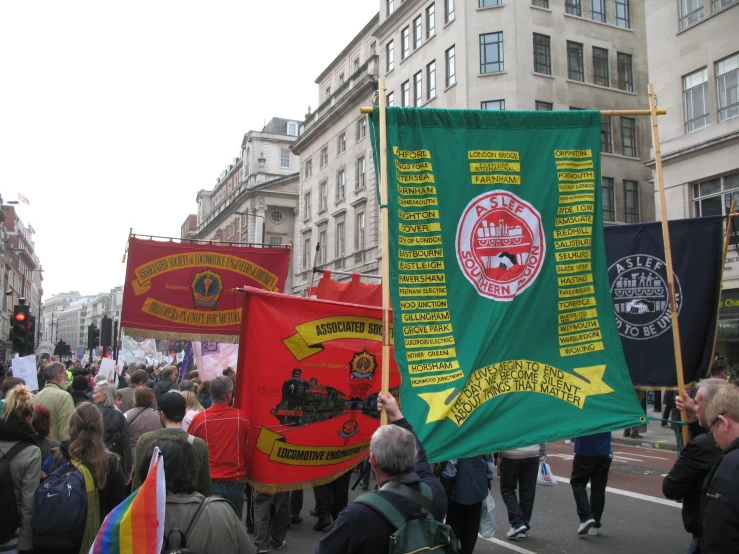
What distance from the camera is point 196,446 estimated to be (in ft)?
17.4

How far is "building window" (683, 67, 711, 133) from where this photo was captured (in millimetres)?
22234

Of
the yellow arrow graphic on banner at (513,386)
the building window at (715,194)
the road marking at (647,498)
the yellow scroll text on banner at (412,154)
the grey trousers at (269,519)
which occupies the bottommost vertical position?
the road marking at (647,498)

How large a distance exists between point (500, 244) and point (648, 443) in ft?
43.5

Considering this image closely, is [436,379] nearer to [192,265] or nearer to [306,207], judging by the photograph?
[192,265]

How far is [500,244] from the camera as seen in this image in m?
4.77

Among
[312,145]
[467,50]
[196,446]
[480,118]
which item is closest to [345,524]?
[196,446]

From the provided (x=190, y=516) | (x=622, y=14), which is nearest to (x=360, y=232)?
(x=622, y=14)

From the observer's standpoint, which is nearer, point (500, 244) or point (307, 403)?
point (500, 244)

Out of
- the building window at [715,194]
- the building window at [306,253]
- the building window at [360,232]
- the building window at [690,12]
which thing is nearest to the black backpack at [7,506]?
the building window at [715,194]

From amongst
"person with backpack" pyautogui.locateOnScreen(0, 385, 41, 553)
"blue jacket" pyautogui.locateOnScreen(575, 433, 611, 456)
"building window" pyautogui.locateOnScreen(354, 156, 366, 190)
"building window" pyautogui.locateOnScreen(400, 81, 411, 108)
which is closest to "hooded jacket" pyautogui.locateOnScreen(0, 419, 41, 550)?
"person with backpack" pyautogui.locateOnScreen(0, 385, 41, 553)

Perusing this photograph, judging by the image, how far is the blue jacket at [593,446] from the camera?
7648 mm

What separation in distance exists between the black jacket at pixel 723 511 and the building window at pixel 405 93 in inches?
1351

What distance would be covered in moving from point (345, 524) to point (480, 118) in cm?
300

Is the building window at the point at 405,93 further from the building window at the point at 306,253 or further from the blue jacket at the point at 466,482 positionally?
the blue jacket at the point at 466,482
